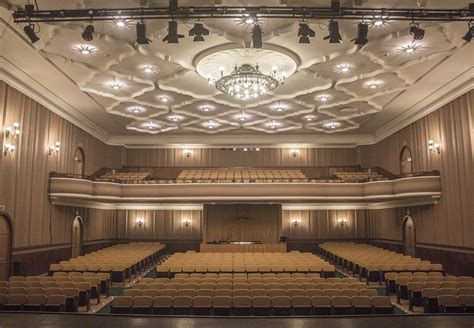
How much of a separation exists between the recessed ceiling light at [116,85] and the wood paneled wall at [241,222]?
907cm

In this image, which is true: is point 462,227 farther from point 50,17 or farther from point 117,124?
point 117,124

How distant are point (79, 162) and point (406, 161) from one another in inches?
588

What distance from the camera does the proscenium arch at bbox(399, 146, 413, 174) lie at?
1753 cm

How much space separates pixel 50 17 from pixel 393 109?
13.9 meters

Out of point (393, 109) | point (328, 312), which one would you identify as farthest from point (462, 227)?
point (328, 312)

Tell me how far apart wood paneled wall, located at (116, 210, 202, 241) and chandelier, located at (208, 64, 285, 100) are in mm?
10984

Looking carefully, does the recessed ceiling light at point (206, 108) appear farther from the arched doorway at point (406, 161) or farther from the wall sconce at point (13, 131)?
the arched doorway at point (406, 161)

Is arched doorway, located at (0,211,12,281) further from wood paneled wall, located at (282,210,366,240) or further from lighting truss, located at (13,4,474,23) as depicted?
wood paneled wall, located at (282,210,366,240)

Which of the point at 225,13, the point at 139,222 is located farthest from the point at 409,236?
the point at 225,13

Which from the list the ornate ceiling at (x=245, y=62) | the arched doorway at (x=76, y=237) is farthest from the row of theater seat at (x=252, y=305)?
the arched doorway at (x=76, y=237)

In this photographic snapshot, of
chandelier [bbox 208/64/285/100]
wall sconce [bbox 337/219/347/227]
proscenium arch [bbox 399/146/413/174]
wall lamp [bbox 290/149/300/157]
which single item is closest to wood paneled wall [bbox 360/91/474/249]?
proscenium arch [bbox 399/146/413/174]

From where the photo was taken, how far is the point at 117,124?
784 inches

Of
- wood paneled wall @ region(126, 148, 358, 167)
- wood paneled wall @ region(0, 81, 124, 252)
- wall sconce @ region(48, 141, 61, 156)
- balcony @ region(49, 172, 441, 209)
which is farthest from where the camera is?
wood paneled wall @ region(126, 148, 358, 167)

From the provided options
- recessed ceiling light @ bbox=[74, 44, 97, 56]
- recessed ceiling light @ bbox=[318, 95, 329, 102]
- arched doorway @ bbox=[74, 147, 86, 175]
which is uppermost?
recessed ceiling light @ bbox=[318, 95, 329, 102]
